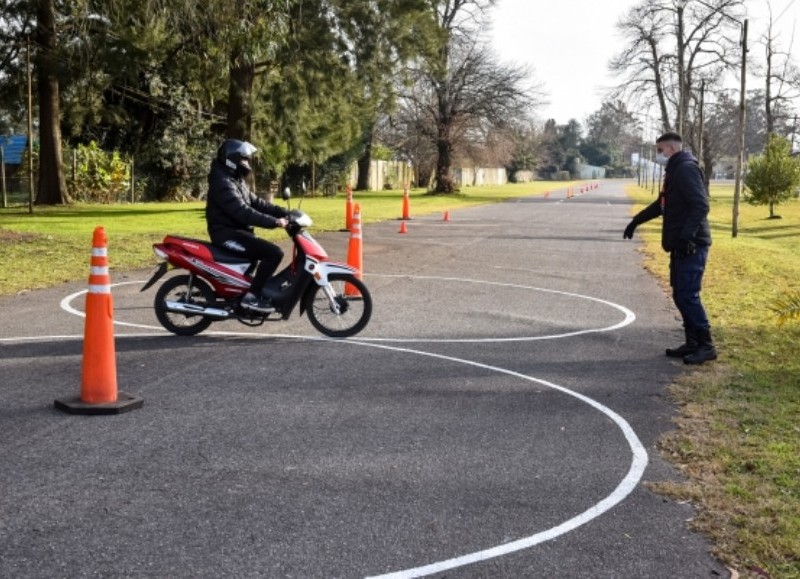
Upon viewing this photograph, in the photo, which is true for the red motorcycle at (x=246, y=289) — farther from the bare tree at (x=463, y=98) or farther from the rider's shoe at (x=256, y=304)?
the bare tree at (x=463, y=98)

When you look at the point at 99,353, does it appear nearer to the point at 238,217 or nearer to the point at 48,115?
the point at 238,217

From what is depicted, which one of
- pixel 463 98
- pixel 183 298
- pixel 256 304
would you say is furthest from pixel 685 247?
pixel 463 98

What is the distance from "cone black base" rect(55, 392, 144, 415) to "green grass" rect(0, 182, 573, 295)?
6.17m

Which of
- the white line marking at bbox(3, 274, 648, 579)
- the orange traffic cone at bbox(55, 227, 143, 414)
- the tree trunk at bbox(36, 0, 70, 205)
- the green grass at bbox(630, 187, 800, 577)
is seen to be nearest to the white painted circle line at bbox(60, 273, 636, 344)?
the white line marking at bbox(3, 274, 648, 579)

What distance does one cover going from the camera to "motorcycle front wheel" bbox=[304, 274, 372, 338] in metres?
8.66

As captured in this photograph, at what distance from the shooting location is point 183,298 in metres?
8.48

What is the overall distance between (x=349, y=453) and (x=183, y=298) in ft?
13.0

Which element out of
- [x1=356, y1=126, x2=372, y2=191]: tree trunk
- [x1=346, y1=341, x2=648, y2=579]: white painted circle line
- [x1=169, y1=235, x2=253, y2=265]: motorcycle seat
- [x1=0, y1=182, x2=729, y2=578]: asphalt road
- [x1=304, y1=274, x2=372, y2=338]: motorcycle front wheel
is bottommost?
[x1=346, y1=341, x2=648, y2=579]: white painted circle line

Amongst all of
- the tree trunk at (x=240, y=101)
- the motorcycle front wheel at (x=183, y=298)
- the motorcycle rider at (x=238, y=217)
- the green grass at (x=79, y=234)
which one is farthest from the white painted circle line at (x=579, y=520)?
the tree trunk at (x=240, y=101)

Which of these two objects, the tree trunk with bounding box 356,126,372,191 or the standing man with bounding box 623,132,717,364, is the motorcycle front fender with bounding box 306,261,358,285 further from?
the tree trunk with bounding box 356,126,372,191

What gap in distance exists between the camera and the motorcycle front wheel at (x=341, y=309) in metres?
8.66

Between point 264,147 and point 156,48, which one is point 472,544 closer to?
point 156,48

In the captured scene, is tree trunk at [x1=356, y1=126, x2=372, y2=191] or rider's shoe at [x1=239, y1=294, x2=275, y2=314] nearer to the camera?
rider's shoe at [x1=239, y1=294, x2=275, y2=314]

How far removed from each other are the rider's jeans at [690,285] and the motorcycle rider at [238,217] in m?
3.68
